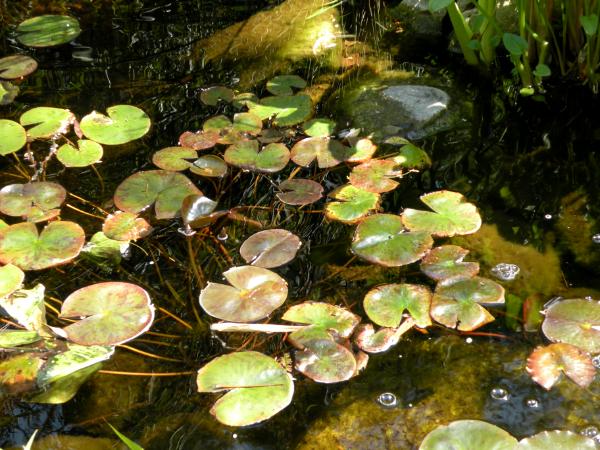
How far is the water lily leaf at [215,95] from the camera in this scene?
7.55ft

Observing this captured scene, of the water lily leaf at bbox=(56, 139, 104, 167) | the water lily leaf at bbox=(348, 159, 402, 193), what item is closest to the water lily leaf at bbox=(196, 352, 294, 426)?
the water lily leaf at bbox=(348, 159, 402, 193)

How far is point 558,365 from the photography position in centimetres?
138

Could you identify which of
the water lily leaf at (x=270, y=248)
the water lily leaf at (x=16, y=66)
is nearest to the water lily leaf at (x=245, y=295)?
the water lily leaf at (x=270, y=248)

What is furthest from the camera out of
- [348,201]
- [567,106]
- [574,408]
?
[567,106]

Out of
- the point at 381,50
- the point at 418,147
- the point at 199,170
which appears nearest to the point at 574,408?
the point at 418,147

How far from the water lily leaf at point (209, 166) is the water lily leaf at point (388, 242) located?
483 mm

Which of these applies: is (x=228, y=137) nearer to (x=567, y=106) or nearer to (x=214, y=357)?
(x=214, y=357)

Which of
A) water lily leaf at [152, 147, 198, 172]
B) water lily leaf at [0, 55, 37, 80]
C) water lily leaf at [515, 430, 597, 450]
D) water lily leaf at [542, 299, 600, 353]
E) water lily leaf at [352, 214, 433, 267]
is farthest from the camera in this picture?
water lily leaf at [0, 55, 37, 80]

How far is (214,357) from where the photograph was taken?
57.7 inches

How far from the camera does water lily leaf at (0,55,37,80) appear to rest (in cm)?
250

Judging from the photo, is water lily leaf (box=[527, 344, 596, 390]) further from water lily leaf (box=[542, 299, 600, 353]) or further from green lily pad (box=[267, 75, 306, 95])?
green lily pad (box=[267, 75, 306, 95])

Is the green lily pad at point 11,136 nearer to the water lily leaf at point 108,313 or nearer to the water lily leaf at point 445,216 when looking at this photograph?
the water lily leaf at point 108,313

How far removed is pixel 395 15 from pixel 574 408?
1.97m

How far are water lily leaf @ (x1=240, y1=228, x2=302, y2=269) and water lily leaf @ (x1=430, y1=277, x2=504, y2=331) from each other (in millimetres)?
384
